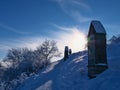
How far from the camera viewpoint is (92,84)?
1417 cm

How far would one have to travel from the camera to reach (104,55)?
1692 cm

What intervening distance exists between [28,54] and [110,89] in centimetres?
5650

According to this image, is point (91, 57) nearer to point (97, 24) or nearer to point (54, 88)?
point (97, 24)

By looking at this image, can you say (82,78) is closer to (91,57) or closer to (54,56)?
(91,57)

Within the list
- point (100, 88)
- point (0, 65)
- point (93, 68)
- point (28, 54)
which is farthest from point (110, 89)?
point (0, 65)

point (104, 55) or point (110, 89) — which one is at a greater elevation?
point (104, 55)

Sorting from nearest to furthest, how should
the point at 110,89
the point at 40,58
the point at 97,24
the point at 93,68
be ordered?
the point at 110,89 < the point at 93,68 < the point at 97,24 < the point at 40,58

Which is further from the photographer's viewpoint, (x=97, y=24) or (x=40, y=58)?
(x=40, y=58)

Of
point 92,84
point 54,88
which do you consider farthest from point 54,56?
point 92,84

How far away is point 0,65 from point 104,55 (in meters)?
62.9

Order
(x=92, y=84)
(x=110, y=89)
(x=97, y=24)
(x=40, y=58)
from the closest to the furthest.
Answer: (x=110, y=89) → (x=92, y=84) → (x=97, y=24) → (x=40, y=58)

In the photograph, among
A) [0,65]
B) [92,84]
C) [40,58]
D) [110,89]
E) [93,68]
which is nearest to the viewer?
[110,89]

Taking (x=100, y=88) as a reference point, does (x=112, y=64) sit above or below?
above

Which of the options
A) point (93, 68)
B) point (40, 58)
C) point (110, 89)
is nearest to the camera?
point (110, 89)
